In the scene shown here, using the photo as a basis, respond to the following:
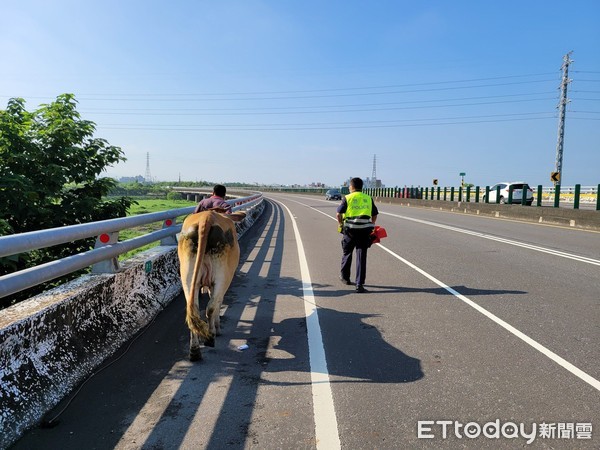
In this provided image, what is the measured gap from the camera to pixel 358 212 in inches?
323

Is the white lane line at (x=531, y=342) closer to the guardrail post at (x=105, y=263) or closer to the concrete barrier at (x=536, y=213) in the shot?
the guardrail post at (x=105, y=263)

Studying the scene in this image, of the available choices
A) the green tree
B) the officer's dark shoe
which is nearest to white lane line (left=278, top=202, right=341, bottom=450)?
the officer's dark shoe

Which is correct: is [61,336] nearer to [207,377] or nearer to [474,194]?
[207,377]

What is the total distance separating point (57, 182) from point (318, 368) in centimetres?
639

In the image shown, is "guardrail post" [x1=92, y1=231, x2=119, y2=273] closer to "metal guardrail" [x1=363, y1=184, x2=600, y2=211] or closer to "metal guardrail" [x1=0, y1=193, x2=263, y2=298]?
"metal guardrail" [x1=0, y1=193, x2=263, y2=298]

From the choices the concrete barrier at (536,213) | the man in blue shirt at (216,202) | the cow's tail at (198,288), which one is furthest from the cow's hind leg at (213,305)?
the concrete barrier at (536,213)

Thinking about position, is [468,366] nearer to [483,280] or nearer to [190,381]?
[190,381]

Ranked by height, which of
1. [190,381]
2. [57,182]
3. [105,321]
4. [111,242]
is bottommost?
[190,381]

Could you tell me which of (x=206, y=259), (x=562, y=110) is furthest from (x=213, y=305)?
(x=562, y=110)

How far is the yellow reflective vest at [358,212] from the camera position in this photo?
8.16 m

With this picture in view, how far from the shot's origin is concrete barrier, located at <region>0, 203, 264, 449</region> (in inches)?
123

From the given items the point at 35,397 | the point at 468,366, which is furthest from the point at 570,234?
the point at 35,397

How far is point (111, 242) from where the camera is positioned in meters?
5.18

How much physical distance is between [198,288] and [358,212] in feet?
14.1
